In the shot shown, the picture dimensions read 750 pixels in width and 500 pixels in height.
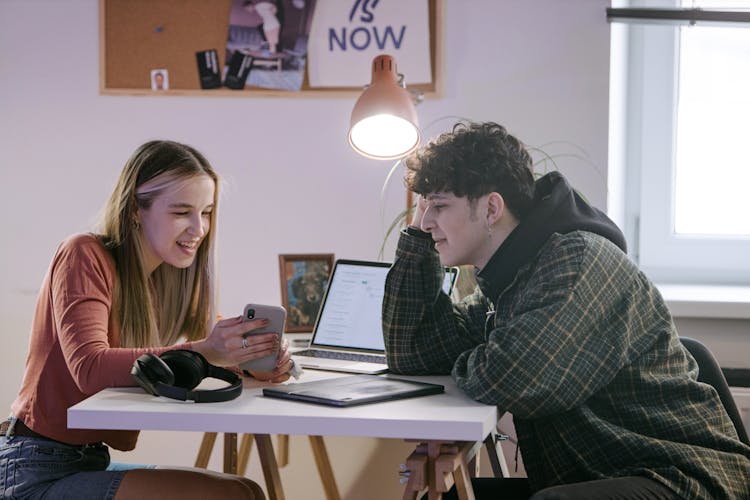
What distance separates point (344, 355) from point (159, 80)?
1.18 m

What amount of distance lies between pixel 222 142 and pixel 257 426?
156 centimetres

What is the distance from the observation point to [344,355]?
1966 millimetres

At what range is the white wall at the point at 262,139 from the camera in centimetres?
253

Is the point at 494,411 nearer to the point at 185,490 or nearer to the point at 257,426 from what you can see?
the point at 257,426

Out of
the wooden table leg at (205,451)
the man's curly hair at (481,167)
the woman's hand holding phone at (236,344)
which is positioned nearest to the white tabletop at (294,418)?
the woman's hand holding phone at (236,344)

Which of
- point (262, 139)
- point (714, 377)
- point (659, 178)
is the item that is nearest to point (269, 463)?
point (714, 377)

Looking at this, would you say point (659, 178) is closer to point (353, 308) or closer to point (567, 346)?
point (353, 308)

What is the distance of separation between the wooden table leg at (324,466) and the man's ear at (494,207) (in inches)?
42.8

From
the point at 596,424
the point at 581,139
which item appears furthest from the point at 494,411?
the point at 581,139

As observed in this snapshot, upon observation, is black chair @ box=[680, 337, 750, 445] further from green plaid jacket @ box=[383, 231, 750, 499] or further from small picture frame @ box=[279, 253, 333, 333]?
small picture frame @ box=[279, 253, 333, 333]

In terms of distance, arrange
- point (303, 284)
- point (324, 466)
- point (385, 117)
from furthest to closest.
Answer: point (324, 466)
point (303, 284)
point (385, 117)

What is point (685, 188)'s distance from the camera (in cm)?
274

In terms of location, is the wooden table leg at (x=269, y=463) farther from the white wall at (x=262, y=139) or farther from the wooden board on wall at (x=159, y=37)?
the wooden board on wall at (x=159, y=37)

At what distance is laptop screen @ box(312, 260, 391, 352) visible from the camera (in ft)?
6.60
